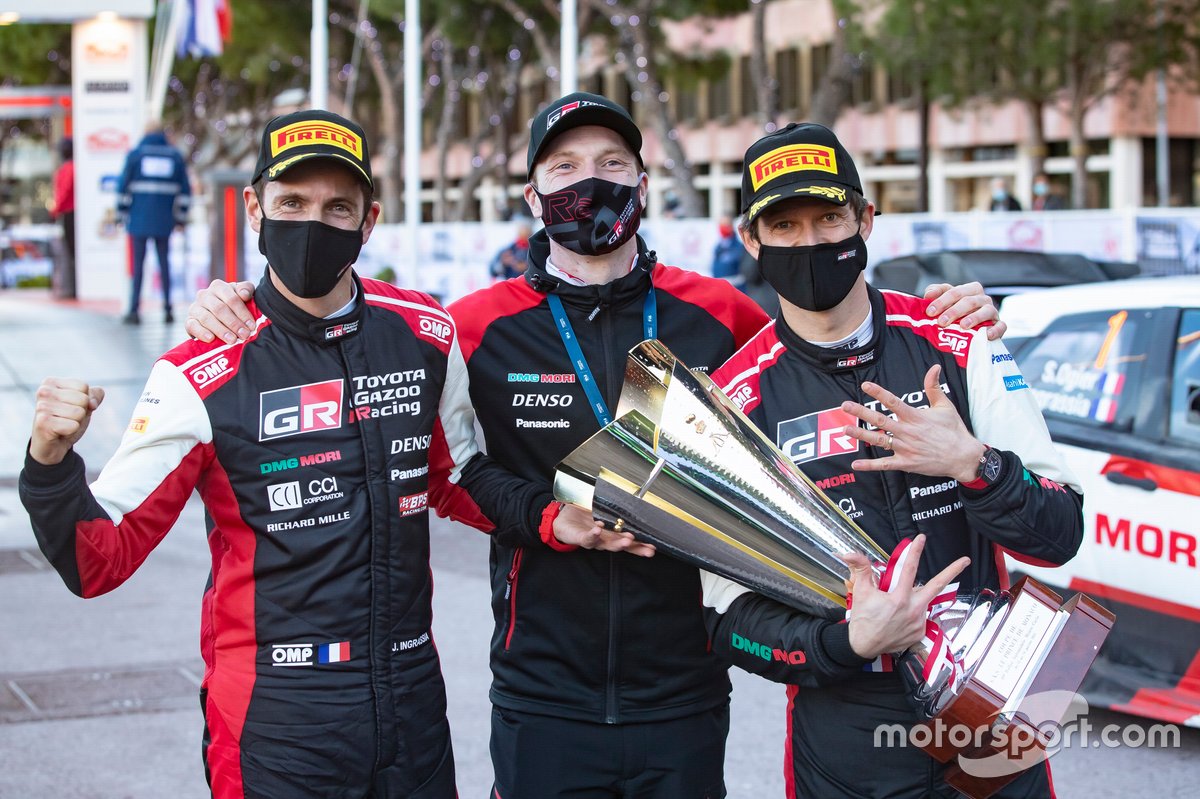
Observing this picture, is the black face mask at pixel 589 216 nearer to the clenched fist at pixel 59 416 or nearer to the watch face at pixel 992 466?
the watch face at pixel 992 466

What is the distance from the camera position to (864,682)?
3.18m

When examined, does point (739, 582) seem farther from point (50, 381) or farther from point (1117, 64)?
point (1117, 64)

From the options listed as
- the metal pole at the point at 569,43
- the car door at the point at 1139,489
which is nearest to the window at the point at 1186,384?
the car door at the point at 1139,489

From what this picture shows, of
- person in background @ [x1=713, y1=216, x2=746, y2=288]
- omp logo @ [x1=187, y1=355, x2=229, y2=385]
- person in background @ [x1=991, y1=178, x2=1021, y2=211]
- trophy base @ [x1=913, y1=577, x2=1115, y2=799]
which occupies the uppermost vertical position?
person in background @ [x1=991, y1=178, x2=1021, y2=211]

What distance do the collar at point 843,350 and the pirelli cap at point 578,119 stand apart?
0.71 m

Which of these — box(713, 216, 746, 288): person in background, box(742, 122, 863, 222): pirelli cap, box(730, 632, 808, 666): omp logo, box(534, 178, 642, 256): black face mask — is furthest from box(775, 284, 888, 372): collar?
box(713, 216, 746, 288): person in background

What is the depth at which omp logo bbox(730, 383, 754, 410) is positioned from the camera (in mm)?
3338

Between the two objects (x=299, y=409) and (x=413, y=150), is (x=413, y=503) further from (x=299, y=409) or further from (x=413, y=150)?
(x=413, y=150)

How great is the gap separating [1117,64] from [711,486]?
121 ft

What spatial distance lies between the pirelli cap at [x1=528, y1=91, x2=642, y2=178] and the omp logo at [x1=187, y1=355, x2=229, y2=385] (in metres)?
0.92

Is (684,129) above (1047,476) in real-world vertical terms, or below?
above

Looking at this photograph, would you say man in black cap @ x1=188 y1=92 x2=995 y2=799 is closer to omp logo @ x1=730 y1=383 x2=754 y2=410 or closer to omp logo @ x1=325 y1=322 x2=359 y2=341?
omp logo @ x1=325 y1=322 x2=359 y2=341

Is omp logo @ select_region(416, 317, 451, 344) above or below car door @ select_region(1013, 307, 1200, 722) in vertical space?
above

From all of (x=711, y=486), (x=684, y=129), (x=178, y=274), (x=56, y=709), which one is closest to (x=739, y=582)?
(x=711, y=486)
